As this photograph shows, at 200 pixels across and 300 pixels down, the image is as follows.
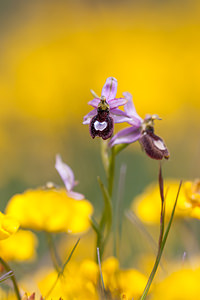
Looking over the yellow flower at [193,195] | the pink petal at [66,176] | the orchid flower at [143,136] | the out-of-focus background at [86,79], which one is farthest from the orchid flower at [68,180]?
the out-of-focus background at [86,79]

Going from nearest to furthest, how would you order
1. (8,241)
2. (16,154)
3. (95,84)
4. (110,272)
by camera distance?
Result: 1. (110,272)
2. (8,241)
3. (16,154)
4. (95,84)

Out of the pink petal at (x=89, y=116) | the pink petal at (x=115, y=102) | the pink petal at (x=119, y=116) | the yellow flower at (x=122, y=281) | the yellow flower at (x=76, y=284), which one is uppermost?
the pink petal at (x=115, y=102)

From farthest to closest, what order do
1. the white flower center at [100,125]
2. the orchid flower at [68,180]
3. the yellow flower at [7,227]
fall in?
the orchid flower at [68,180] < the white flower center at [100,125] < the yellow flower at [7,227]

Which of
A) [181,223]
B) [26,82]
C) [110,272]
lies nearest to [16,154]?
[26,82]

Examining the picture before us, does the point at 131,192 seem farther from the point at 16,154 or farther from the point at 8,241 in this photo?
the point at 8,241

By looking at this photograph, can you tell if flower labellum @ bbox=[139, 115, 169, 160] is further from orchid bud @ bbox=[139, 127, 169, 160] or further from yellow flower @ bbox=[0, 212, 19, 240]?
yellow flower @ bbox=[0, 212, 19, 240]

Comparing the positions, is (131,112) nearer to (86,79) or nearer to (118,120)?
(118,120)

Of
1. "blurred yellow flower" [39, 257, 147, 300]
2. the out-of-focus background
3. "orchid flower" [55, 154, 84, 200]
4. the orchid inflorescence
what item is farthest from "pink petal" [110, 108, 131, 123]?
the out-of-focus background

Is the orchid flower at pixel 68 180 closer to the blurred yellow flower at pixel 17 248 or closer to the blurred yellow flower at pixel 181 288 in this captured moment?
the blurred yellow flower at pixel 17 248
